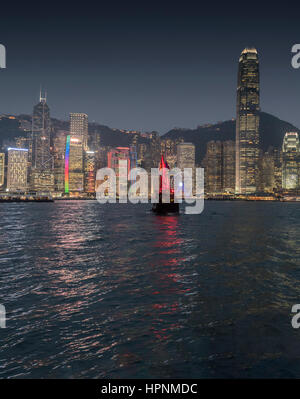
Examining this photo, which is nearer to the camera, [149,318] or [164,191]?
[149,318]

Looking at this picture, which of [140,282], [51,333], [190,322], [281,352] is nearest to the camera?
[281,352]

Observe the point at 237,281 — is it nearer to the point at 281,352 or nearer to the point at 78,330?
the point at 281,352

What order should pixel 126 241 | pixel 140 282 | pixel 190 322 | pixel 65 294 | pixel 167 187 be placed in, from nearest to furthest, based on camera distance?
pixel 190 322 → pixel 65 294 → pixel 140 282 → pixel 126 241 → pixel 167 187

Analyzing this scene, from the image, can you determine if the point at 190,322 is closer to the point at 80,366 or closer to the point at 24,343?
the point at 80,366

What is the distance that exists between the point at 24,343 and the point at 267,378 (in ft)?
25.1

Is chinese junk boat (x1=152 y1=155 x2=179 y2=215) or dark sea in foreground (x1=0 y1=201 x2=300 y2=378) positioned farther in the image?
chinese junk boat (x1=152 y1=155 x2=179 y2=215)

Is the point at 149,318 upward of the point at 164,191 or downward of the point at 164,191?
downward

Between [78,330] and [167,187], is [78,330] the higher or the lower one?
the lower one

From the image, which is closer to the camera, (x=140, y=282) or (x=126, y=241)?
(x=140, y=282)

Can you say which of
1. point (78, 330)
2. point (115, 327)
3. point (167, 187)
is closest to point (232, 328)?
point (115, 327)

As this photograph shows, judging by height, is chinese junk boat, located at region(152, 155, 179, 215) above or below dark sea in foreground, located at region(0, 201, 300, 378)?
above

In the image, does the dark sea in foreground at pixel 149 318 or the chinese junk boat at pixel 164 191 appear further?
the chinese junk boat at pixel 164 191

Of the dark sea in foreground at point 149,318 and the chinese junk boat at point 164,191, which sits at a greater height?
the chinese junk boat at point 164,191

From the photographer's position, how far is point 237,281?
19.5 meters
